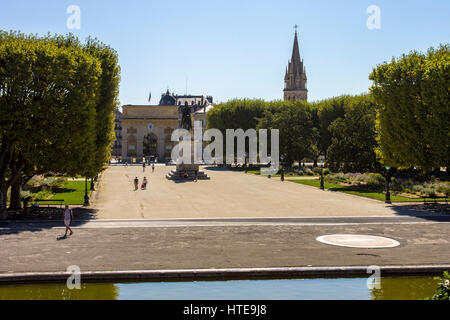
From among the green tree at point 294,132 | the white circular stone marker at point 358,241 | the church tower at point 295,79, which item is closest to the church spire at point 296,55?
the church tower at point 295,79

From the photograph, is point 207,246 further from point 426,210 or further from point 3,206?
point 426,210

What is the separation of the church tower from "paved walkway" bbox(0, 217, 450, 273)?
472ft

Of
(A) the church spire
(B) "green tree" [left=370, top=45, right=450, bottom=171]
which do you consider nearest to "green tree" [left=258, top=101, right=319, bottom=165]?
(B) "green tree" [left=370, top=45, right=450, bottom=171]

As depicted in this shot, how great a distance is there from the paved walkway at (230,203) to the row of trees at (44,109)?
4.82 meters

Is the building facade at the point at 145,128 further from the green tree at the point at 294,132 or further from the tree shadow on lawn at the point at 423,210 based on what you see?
the tree shadow on lawn at the point at 423,210

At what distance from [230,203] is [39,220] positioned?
49.6 feet

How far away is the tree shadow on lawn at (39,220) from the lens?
26562 mm

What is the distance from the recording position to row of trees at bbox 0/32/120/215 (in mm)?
29938

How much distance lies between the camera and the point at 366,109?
60594 mm

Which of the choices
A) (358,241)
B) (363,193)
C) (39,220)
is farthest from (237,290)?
(363,193)

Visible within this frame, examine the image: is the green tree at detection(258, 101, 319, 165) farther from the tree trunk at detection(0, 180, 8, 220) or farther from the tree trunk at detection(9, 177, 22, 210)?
the tree trunk at detection(0, 180, 8, 220)
